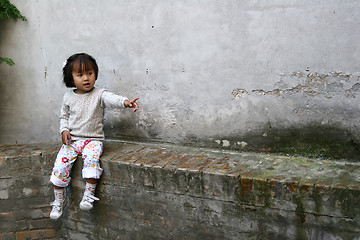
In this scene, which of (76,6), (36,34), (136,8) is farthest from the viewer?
(36,34)

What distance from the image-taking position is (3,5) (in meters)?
3.86

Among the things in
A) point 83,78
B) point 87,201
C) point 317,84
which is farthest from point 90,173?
point 317,84

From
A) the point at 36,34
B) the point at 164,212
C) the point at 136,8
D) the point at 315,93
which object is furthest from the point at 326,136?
the point at 36,34

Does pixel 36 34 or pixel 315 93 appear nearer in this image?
pixel 315 93

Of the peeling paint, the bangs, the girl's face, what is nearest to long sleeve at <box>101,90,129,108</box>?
the girl's face

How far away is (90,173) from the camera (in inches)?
123

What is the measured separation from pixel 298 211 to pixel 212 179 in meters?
0.63

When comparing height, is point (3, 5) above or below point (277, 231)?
above

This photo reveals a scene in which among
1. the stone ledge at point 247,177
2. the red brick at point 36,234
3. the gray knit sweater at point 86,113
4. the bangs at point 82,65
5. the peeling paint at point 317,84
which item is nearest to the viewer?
the stone ledge at point 247,177

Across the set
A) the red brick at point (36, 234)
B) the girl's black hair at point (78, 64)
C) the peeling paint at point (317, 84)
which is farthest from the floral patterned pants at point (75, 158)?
the peeling paint at point (317, 84)

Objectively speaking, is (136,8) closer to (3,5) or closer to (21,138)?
(3,5)

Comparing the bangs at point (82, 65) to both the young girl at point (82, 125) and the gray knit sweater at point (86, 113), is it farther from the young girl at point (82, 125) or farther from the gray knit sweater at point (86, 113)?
the gray knit sweater at point (86, 113)

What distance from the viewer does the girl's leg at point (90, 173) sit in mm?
3127

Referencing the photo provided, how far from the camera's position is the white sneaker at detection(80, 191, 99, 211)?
312cm
